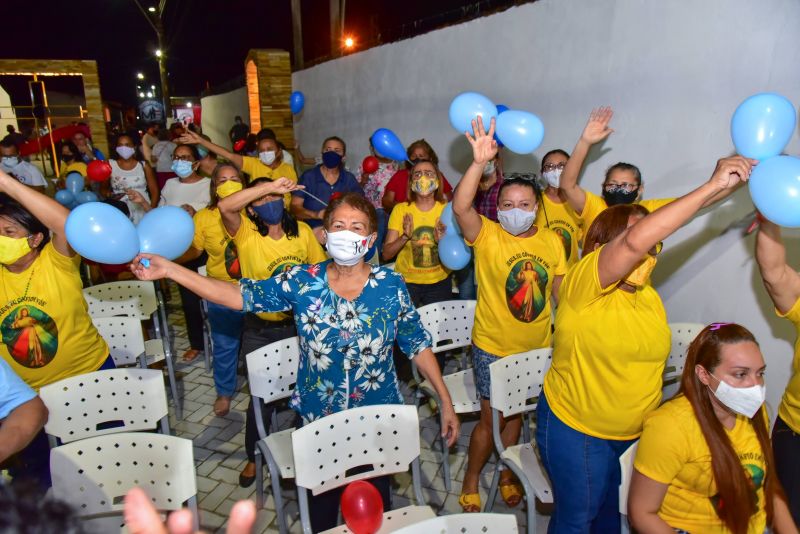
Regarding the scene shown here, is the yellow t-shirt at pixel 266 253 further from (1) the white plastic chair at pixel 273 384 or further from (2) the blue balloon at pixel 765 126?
(2) the blue balloon at pixel 765 126

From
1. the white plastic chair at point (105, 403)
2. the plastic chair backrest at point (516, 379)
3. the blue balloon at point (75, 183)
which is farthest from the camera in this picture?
the blue balloon at point (75, 183)

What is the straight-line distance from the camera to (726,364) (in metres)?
1.68

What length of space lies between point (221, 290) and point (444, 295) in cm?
209

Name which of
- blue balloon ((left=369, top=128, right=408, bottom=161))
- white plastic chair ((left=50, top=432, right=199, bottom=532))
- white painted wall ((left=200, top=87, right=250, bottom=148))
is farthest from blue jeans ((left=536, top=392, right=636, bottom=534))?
white painted wall ((left=200, top=87, right=250, bottom=148))

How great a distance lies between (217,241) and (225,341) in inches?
28.0

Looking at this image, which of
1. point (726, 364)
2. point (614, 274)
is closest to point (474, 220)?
point (614, 274)

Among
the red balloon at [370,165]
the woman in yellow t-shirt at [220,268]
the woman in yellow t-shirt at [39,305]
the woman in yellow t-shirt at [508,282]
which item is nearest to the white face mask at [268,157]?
the red balloon at [370,165]

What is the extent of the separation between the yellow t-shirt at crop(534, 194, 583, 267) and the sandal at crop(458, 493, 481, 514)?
1.59 metres

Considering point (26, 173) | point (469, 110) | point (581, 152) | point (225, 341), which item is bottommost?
point (225, 341)

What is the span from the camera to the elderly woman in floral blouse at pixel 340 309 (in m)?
1.90

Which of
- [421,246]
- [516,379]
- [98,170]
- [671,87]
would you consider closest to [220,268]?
[421,246]

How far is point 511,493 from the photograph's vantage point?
2.80 m

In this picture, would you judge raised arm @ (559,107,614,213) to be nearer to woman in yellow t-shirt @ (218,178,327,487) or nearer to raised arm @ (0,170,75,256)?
woman in yellow t-shirt @ (218,178,327,487)

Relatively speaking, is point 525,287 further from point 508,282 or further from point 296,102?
point 296,102
